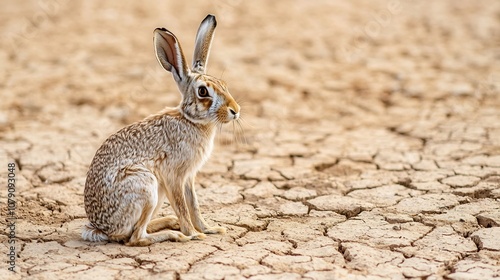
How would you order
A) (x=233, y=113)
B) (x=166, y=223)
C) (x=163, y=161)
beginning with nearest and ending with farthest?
(x=233, y=113)
(x=163, y=161)
(x=166, y=223)

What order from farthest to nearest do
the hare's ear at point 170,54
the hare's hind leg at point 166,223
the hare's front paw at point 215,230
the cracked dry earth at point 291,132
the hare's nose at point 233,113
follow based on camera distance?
1. the hare's hind leg at point 166,223
2. the hare's front paw at point 215,230
3. the hare's ear at point 170,54
4. the hare's nose at point 233,113
5. the cracked dry earth at point 291,132

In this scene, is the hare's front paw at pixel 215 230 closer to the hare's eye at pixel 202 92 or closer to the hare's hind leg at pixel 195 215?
the hare's hind leg at pixel 195 215

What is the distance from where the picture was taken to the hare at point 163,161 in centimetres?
464

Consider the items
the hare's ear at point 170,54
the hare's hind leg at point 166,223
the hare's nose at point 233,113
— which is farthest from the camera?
the hare's hind leg at point 166,223

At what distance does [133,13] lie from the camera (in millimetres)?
12008

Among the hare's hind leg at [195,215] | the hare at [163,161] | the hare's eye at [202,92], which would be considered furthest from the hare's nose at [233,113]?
the hare's hind leg at [195,215]

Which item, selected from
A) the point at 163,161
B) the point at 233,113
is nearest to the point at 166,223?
the point at 163,161

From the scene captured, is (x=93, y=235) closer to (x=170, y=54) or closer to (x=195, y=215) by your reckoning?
(x=195, y=215)

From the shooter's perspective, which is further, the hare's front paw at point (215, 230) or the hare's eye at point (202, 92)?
the hare's front paw at point (215, 230)

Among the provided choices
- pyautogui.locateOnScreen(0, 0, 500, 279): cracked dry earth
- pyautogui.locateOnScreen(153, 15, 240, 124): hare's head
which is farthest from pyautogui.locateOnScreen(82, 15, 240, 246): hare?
pyautogui.locateOnScreen(0, 0, 500, 279): cracked dry earth

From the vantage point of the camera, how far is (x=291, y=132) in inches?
295

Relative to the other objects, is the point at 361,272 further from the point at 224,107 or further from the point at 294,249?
the point at 224,107

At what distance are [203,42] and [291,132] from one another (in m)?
2.65

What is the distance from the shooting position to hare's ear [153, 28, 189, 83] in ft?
15.9
